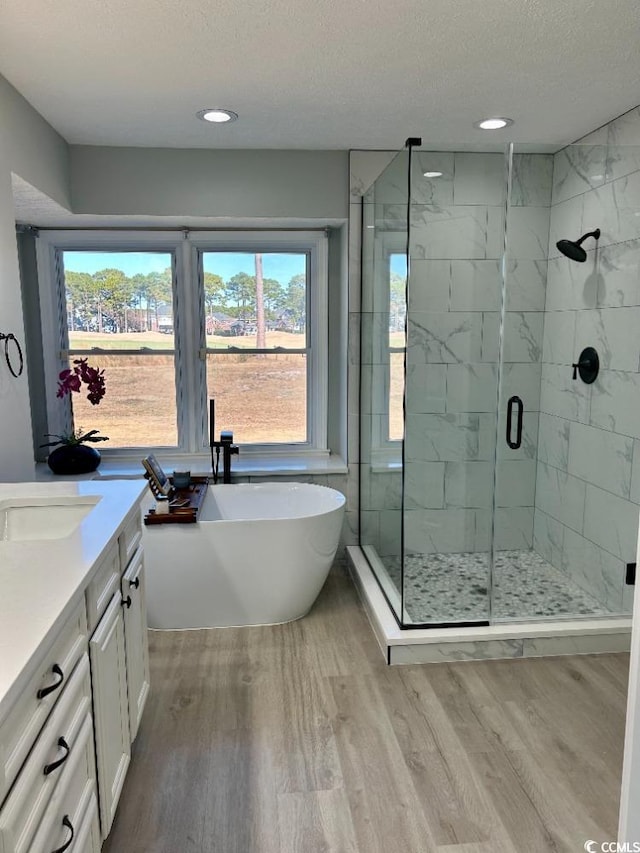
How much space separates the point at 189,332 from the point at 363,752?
268 cm

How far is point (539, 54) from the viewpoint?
2.26 m

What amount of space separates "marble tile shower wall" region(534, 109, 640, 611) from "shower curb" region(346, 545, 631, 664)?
230 millimetres

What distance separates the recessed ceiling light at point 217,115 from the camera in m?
2.82

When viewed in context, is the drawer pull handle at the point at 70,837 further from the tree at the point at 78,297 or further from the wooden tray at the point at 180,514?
the tree at the point at 78,297

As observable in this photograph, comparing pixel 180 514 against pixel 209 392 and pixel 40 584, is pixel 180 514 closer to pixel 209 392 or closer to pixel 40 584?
pixel 209 392

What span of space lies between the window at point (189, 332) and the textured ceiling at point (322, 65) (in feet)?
2.66

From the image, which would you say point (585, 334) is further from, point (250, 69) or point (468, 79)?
point (250, 69)

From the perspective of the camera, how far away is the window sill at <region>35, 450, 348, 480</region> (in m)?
3.63

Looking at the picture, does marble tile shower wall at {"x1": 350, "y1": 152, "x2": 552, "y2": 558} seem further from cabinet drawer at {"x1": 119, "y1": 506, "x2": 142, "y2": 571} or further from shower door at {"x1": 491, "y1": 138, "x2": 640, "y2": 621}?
cabinet drawer at {"x1": 119, "y1": 506, "x2": 142, "y2": 571}

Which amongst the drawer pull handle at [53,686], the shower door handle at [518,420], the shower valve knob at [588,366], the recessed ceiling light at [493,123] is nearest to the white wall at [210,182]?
the recessed ceiling light at [493,123]

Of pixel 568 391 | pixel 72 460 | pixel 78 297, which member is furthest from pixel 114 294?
pixel 568 391

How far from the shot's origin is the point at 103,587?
168 cm

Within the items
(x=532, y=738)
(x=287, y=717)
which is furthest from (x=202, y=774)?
(x=532, y=738)

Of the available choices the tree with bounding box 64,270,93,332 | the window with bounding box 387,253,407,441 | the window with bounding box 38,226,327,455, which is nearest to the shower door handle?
the window with bounding box 387,253,407,441
